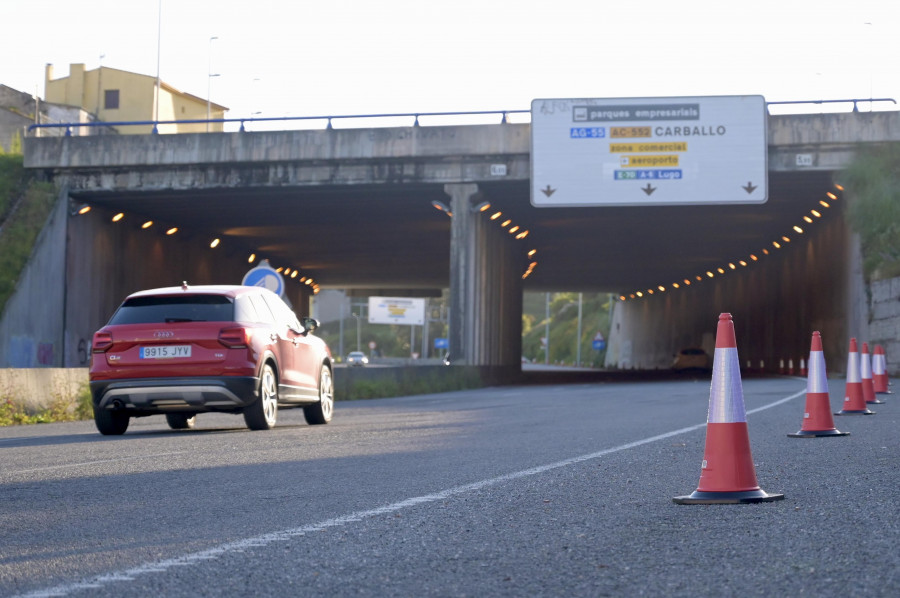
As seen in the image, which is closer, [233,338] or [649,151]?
[233,338]

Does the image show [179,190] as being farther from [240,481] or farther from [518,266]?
[240,481]

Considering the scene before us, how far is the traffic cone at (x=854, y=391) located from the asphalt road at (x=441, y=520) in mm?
3571

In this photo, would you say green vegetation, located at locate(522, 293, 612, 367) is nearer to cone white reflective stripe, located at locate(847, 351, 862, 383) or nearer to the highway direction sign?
the highway direction sign

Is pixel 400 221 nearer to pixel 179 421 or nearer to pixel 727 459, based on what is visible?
pixel 179 421

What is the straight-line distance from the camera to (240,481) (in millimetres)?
8141

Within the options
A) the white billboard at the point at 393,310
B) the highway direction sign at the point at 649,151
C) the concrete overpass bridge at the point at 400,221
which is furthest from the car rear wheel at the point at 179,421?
the white billboard at the point at 393,310

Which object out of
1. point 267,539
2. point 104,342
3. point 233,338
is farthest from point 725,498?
point 104,342

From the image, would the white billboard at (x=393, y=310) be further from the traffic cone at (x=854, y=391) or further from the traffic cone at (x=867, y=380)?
the traffic cone at (x=854, y=391)

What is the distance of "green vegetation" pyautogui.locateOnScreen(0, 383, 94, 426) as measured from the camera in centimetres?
1603

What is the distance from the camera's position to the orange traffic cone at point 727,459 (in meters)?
6.49

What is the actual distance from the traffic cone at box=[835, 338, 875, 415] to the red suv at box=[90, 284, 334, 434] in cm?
722

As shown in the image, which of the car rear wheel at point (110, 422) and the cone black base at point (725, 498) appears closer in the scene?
the cone black base at point (725, 498)

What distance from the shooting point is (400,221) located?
4422 cm

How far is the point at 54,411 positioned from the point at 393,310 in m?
108
